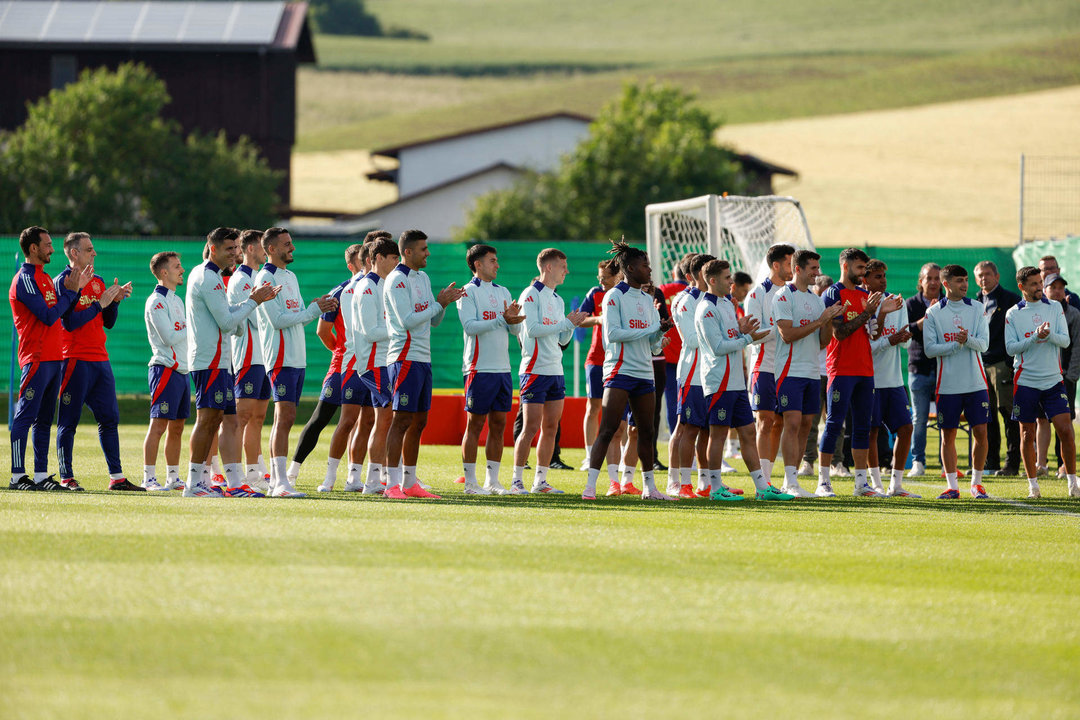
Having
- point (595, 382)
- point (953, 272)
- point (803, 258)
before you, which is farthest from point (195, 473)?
point (953, 272)

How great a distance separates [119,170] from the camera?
39.6 m

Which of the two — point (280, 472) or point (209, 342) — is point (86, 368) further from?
point (280, 472)

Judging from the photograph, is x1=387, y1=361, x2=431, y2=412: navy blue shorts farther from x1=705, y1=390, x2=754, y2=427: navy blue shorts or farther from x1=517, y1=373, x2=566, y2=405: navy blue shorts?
x1=705, y1=390, x2=754, y2=427: navy blue shorts

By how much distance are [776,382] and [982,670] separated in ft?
21.0

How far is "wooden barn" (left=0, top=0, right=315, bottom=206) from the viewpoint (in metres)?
50.3

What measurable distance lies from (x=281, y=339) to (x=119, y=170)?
30.8 m

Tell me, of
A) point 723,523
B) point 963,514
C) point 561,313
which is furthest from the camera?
point 561,313

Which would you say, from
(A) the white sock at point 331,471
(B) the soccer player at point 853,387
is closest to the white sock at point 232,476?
(A) the white sock at point 331,471

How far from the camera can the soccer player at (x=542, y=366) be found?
11453 mm

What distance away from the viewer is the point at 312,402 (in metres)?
22.3

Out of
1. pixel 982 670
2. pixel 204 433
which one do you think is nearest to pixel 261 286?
pixel 204 433

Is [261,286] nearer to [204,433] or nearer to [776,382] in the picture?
[204,433]

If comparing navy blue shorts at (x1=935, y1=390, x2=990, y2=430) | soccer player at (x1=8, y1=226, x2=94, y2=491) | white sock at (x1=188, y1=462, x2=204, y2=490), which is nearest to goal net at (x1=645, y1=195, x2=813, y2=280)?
navy blue shorts at (x1=935, y1=390, x2=990, y2=430)

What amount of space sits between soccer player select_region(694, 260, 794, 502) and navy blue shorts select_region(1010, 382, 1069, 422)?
2781mm
